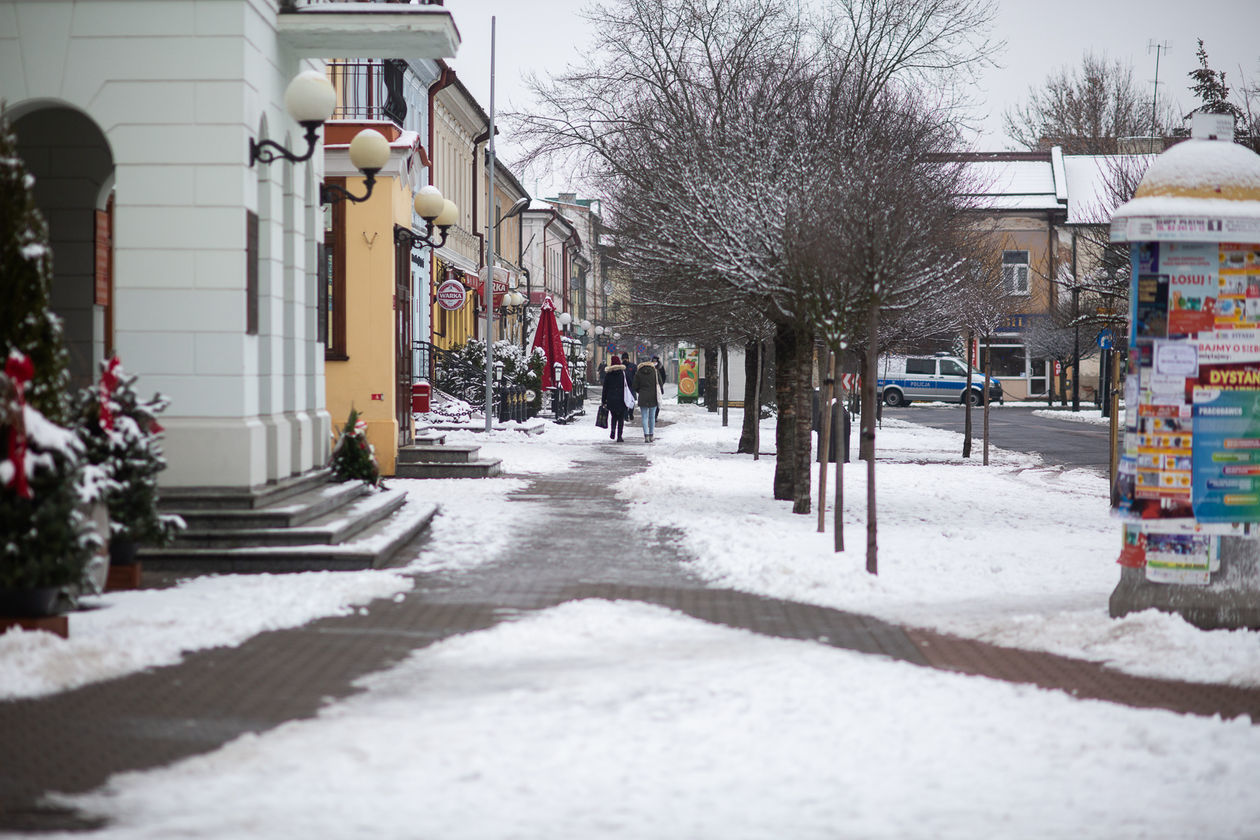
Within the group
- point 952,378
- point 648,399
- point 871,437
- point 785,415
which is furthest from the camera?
point 952,378

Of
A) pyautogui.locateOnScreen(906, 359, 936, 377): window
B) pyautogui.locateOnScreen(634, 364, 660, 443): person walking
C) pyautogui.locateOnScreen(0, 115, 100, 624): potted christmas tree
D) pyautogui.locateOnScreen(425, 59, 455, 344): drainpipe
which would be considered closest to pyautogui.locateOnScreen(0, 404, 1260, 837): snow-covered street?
pyautogui.locateOnScreen(0, 115, 100, 624): potted christmas tree

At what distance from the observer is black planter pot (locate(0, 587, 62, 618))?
6.85 m

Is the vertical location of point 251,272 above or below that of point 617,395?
above

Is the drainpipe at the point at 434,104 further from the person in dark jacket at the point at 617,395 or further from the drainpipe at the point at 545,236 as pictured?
the drainpipe at the point at 545,236

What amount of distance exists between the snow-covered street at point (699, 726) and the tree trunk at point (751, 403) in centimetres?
1415

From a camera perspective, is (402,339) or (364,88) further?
(364,88)

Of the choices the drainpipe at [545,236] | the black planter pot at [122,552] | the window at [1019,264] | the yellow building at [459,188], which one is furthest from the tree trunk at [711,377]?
the black planter pot at [122,552]

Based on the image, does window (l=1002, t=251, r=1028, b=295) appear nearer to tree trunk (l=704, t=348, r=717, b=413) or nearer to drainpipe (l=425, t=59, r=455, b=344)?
tree trunk (l=704, t=348, r=717, b=413)

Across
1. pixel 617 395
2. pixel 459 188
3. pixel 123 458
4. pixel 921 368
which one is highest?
pixel 459 188

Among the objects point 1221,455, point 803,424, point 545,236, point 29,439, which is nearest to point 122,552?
point 29,439

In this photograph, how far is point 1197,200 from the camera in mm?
8078

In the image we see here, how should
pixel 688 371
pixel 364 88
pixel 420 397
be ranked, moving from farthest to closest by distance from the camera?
pixel 688 371 → pixel 364 88 → pixel 420 397

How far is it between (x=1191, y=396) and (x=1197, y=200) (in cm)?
111

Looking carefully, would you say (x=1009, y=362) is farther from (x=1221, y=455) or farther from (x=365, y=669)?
(x=365, y=669)
